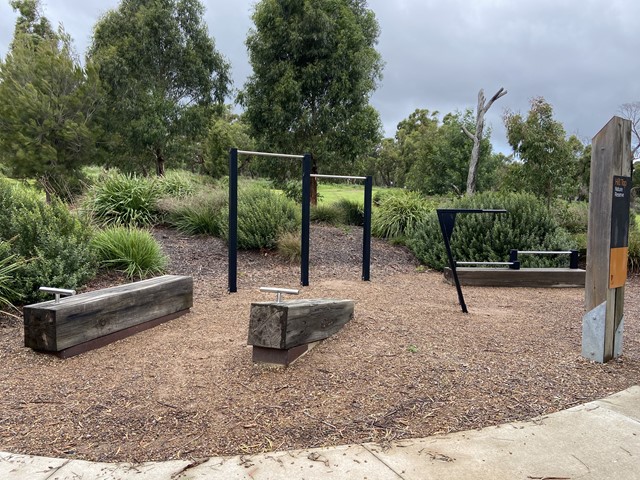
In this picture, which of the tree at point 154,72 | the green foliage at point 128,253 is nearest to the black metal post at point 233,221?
the green foliage at point 128,253

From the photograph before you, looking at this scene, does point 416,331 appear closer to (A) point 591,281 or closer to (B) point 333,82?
(A) point 591,281

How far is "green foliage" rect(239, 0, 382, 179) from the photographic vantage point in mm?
15523

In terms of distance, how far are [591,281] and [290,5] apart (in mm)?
13786

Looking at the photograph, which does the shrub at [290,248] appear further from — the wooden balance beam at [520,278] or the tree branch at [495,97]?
the tree branch at [495,97]

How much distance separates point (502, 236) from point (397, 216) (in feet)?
12.6

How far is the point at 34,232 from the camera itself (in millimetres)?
6391

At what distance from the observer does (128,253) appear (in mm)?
A: 7703

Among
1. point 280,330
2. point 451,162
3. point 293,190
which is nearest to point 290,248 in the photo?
point 280,330

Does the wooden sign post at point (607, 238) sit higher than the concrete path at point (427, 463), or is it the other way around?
the wooden sign post at point (607, 238)

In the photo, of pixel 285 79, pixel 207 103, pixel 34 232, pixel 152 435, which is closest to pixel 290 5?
pixel 285 79

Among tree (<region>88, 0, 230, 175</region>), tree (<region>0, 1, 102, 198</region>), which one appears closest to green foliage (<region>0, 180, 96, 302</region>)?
tree (<region>0, 1, 102, 198</region>)

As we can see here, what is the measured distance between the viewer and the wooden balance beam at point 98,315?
421 cm

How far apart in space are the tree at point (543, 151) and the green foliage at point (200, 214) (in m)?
9.56

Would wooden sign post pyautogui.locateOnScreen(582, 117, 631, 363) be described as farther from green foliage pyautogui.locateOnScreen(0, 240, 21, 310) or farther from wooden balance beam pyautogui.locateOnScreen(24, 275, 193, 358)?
green foliage pyautogui.locateOnScreen(0, 240, 21, 310)
